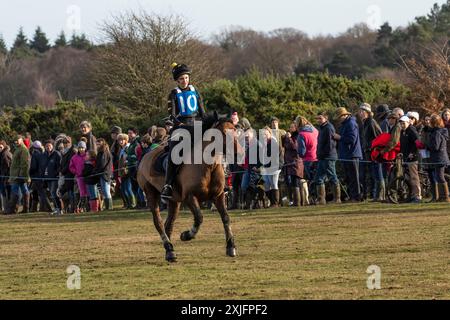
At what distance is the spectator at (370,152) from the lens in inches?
1028

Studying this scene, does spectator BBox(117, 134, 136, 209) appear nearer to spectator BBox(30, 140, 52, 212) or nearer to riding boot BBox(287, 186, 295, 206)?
spectator BBox(30, 140, 52, 212)

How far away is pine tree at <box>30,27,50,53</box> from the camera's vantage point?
14262 cm

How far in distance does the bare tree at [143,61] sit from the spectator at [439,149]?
940 inches

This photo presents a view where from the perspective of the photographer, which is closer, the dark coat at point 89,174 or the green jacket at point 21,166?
the dark coat at point 89,174

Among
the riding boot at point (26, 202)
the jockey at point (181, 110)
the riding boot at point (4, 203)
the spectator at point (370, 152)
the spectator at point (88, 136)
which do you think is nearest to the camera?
the jockey at point (181, 110)

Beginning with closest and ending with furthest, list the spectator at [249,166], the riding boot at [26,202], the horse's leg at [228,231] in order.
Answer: the horse's leg at [228,231], the spectator at [249,166], the riding boot at [26,202]

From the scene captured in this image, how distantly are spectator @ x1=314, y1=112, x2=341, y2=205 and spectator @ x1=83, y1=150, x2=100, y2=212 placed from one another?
715 cm

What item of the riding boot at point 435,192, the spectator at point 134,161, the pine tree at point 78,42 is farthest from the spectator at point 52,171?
the pine tree at point 78,42

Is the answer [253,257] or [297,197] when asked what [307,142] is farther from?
[253,257]

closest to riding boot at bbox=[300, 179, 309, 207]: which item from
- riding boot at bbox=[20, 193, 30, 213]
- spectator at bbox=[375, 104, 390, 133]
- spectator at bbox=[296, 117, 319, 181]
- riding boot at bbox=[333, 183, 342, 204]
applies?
spectator at bbox=[296, 117, 319, 181]

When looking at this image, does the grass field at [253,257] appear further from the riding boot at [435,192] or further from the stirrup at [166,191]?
the riding boot at [435,192]

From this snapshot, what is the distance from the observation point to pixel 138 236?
2223 cm

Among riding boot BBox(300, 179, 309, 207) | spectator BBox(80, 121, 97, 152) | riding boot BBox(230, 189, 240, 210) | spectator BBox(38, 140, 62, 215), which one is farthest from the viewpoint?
spectator BBox(38, 140, 62, 215)
